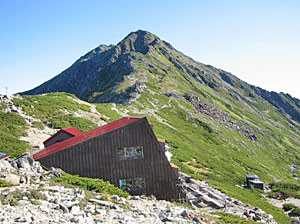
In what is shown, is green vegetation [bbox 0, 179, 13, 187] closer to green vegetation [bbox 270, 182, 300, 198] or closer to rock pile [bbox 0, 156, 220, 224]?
rock pile [bbox 0, 156, 220, 224]

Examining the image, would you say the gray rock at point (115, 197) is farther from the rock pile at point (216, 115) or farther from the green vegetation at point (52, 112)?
the rock pile at point (216, 115)

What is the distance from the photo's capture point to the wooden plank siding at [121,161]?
1717cm

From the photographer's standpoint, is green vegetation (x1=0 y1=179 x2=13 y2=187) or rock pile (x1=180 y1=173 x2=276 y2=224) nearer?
green vegetation (x1=0 y1=179 x2=13 y2=187)

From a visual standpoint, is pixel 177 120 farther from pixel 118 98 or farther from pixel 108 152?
pixel 108 152

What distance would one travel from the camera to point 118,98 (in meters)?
82.5

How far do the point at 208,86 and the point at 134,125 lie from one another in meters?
156

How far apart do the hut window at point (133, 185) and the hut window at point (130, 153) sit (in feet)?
5.32

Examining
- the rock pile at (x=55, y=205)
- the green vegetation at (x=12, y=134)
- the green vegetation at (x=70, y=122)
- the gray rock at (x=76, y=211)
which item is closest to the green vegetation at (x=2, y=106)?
the green vegetation at (x=12, y=134)

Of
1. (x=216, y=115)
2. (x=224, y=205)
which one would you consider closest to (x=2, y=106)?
(x=224, y=205)

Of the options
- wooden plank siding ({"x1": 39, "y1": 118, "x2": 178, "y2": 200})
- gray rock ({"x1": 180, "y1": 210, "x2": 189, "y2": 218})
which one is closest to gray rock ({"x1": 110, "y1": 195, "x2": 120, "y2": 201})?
gray rock ({"x1": 180, "y1": 210, "x2": 189, "y2": 218})

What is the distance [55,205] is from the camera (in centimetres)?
1002

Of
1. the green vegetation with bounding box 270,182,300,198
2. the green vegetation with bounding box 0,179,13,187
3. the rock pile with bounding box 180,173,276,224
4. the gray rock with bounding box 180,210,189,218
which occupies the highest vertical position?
the green vegetation with bounding box 0,179,13,187

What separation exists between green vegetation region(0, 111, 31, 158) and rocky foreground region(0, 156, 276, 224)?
11002 millimetres

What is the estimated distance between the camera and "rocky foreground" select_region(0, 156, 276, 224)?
29.7 ft
